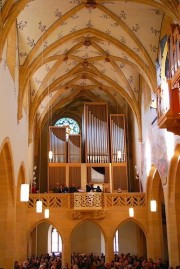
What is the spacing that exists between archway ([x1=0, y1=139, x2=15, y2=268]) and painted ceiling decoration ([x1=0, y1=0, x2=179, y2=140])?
9.56 ft

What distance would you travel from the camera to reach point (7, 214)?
1706 centimetres

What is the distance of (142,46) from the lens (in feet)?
57.5

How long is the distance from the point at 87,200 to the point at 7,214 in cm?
496

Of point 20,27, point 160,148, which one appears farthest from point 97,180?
point 20,27

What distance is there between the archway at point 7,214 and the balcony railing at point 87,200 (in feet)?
12.7

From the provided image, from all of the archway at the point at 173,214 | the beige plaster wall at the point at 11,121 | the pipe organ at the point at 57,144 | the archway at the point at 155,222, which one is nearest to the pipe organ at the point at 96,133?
the pipe organ at the point at 57,144

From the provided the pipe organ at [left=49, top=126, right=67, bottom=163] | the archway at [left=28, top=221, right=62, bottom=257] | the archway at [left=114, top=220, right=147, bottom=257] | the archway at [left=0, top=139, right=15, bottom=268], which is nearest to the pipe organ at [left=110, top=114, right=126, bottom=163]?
the pipe organ at [left=49, top=126, right=67, bottom=163]

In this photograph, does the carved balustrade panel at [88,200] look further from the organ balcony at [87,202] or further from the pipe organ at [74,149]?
the pipe organ at [74,149]

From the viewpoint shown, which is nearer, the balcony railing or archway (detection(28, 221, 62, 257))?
the balcony railing

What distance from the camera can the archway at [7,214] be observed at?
16.2 metres

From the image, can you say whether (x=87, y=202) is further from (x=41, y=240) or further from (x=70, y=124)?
(x=70, y=124)

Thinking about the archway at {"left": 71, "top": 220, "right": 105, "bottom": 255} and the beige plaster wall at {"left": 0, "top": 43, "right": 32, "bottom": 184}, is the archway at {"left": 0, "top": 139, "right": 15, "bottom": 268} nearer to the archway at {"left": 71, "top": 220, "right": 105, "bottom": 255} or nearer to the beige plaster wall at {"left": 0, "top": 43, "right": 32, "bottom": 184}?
the beige plaster wall at {"left": 0, "top": 43, "right": 32, "bottom": 184}

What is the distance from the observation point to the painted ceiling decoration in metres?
15.7

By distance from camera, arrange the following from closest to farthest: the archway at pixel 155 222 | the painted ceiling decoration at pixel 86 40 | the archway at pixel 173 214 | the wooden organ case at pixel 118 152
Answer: the painted ceiling decoration at pixel 86 40 → the archway at pixel 173 214 → the archway at pixel 155 222 → the wooden organ case at pixel 118 152
